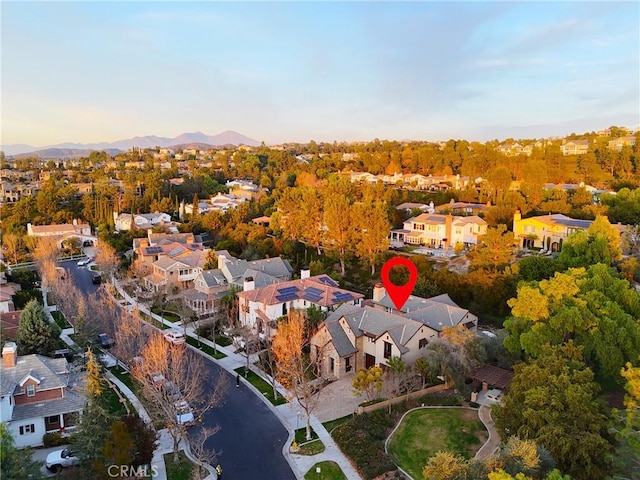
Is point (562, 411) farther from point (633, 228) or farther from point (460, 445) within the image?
point (633, 228)

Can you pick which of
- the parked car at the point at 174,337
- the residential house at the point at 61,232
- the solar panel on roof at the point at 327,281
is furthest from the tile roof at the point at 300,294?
the residential house at the point at 61,232

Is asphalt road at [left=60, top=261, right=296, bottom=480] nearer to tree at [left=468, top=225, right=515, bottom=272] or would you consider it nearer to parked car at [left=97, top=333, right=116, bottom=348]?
parked car at [left=97, top=333, right=116, bottom=348]

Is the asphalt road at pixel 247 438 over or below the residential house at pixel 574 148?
below

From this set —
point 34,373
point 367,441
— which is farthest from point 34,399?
point 367,441

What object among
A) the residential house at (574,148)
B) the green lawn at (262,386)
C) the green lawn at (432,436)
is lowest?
the green lawn at (262,386)

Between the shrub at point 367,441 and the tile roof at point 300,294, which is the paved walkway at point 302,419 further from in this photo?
the tile roof at point 300,294

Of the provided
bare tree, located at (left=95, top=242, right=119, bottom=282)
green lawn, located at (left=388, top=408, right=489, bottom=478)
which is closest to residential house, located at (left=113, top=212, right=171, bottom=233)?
bare tree, located at (left=95, top=242, right=119, bottom=282)
